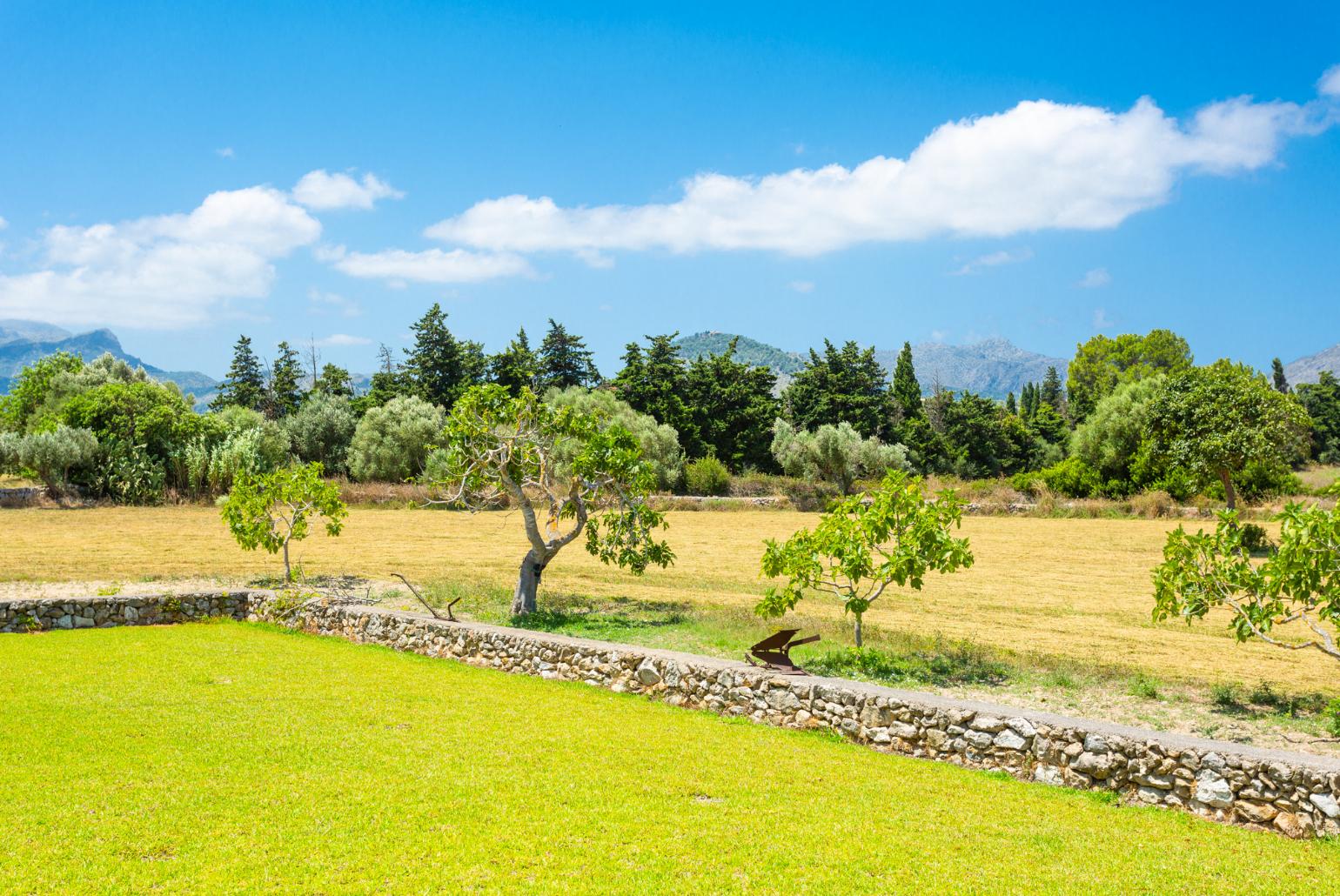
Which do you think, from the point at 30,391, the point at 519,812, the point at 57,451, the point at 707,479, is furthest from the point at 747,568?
the point at 30,391

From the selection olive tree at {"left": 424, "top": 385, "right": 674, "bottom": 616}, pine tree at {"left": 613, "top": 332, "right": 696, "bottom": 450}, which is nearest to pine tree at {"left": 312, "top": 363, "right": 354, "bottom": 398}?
pine tree at {"left": 613, "top": 332, "right": 696, "bottom": 450}

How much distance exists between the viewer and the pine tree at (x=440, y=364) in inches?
2554


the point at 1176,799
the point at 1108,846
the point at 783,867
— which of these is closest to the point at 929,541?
the point at 1176,799

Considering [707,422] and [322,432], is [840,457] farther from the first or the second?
[322,432]

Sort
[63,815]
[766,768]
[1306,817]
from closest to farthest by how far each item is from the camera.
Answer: [63,815] < [1306,817] < [766,768]

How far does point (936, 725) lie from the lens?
352 inches

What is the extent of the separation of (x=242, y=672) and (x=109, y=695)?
176 cm

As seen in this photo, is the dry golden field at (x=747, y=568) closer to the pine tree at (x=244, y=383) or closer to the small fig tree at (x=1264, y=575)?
the small fig tree at (x=1264, y=575)

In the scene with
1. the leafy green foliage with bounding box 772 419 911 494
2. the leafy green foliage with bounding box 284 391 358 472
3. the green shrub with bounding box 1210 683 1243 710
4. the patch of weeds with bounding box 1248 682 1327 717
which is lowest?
the patch of weeds with bounding box 1248 682 1327 717

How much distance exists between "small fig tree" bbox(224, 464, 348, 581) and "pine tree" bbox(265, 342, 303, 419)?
5384cm

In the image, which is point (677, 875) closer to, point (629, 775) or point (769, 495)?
Result: point (629, 775)

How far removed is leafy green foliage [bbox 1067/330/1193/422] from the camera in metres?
82.4

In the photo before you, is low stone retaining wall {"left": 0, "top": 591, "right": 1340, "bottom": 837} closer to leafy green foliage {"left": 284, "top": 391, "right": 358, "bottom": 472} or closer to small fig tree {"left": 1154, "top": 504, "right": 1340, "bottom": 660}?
small fig tree {"left": 1154, "top": 504, "right": 1340, "bottom": 660}

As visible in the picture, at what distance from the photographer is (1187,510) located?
127ft
